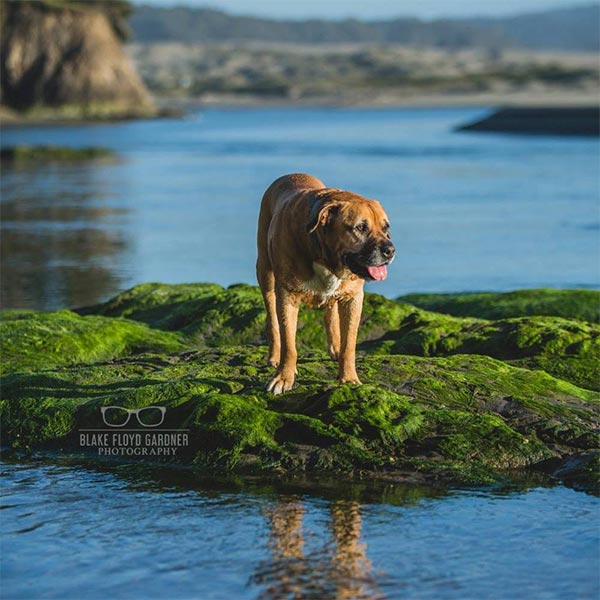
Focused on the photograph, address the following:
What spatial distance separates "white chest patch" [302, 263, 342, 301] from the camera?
370 inches

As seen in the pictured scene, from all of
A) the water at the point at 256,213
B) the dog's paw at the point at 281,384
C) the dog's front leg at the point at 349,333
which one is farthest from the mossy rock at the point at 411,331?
the water at the point at 256,213

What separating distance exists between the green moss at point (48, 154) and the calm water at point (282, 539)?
65.5m

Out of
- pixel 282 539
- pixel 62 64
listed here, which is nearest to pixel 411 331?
pixel 282 539

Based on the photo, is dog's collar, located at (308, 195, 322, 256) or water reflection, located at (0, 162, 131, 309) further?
water reflection, located at (0, 162, 131, 309)

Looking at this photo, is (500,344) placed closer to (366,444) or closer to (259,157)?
(366,444)

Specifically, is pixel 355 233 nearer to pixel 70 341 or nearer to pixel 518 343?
pixel 518 343

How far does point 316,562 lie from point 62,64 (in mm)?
151702

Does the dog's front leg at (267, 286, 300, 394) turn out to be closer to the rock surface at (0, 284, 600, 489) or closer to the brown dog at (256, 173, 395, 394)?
the brown dog at (256, 173, 395, 394)

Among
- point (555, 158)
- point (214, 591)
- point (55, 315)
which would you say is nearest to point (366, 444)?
point (214, 591)

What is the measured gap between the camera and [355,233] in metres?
8.95

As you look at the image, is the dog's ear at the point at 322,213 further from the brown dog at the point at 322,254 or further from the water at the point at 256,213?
the water at the point at 256,213

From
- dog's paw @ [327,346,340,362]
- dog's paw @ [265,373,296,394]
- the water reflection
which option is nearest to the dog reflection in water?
dog's paw @ [265,373,296,394]

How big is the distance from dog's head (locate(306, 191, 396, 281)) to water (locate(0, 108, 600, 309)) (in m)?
12.3

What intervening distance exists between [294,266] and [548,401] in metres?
2.52
